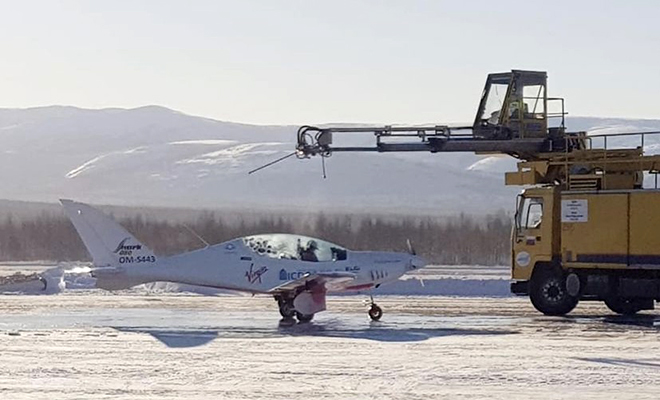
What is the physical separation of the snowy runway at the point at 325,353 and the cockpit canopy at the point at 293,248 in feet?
3.97

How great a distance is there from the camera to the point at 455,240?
173ft

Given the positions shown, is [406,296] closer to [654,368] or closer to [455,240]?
[654,368]

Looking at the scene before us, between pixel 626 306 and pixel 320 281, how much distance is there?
6.53 m

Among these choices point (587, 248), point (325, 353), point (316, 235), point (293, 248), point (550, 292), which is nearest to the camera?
point (325, 353)

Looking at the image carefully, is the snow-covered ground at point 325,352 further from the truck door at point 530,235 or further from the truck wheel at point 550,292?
the truck door at point 530,235

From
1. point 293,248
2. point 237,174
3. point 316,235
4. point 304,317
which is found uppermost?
point 237,174

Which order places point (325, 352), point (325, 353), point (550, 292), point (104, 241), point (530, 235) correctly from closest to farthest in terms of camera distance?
1. point (325, 353)
2. point (325, 352)
3. point (104, 241)
4. point (550, 292)
5. point (530, 235)

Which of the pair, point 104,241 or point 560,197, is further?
point 560,197


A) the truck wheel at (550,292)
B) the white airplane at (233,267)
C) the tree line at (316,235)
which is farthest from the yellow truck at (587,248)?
the tree line at (316,235)

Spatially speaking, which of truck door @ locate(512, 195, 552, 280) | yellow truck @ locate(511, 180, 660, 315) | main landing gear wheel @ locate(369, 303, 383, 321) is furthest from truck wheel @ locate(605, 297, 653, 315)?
main landing gear wheel @ locate(369, 303, 383, 321)

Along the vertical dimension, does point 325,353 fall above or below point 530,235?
below

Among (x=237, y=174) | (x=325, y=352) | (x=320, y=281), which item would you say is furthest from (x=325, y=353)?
(x=237, y=174)

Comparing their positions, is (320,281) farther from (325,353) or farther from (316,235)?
(316,235)

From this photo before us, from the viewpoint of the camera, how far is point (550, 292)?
1017 inches
